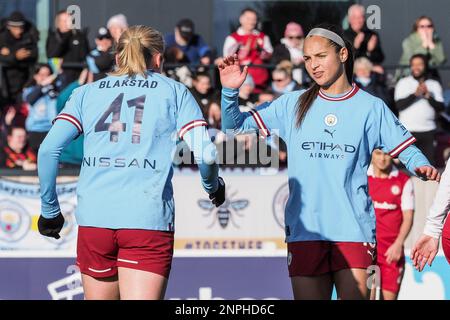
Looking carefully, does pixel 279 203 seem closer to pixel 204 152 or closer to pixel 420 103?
pixel 420 103

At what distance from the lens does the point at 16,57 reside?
12.1 metres

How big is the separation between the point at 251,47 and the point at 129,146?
7.09m

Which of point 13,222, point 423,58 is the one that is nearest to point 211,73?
point 423,58

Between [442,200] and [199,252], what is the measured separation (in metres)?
4.28

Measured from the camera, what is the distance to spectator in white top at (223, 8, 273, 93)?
12219 mm

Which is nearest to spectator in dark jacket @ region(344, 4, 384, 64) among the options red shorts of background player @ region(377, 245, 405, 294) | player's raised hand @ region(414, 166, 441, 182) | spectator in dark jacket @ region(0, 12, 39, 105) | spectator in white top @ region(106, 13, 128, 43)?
spectator in white top @ region(106, 13, 128, 43)

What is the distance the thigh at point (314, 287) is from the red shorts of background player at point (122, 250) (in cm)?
85

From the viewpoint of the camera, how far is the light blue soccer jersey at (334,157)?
5.91 meters

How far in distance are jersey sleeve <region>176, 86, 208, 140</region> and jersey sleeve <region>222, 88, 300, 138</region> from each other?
559 mm

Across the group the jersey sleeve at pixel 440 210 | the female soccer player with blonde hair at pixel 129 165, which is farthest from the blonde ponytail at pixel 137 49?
the jersey sleeve at pixel 440 210

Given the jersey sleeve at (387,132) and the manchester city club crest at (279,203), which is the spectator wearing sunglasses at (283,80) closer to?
the manchester city club crest at (279,203)
